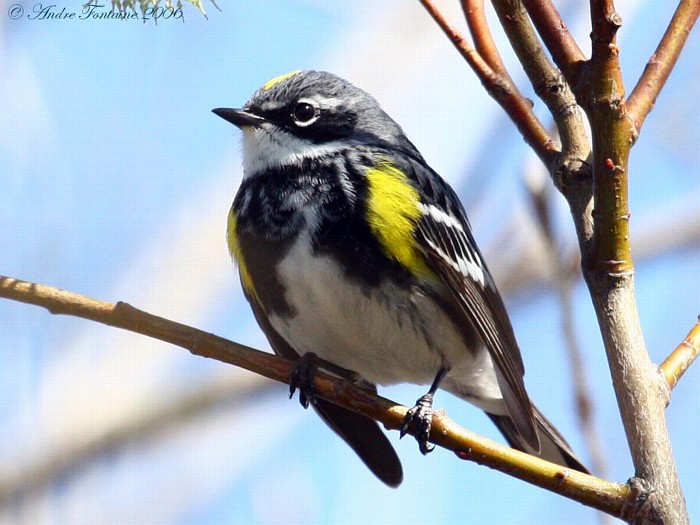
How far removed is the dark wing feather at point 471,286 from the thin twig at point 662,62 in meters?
1.24

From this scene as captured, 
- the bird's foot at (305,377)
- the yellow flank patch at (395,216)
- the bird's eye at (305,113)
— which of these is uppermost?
the bird's eye at (305,113)

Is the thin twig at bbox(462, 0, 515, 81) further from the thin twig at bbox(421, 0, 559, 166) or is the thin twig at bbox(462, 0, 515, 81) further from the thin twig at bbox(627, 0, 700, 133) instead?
the thin twig at bbox(627, 0, 700, 133)

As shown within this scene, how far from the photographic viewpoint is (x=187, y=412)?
5.98m

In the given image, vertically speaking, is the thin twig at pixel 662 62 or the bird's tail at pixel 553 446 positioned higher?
the thin twig at pixel 662 62

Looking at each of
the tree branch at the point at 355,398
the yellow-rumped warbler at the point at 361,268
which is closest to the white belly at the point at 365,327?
the yellow-rumped warbler at the point at 361,268

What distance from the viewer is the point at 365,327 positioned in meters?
3.64

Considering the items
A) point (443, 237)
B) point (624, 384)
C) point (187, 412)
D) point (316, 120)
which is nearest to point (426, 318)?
point (443, 237)

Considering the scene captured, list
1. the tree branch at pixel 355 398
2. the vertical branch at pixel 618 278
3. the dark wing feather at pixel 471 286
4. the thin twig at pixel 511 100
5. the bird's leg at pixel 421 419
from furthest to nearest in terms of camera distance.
Result: the dark wing feather at pixel 471 286
the bird's leg at pixel 421 419
the thin twig at pixel 511 100
the tree branch at pixel 355 398
the vertical branch at pixel 618 278

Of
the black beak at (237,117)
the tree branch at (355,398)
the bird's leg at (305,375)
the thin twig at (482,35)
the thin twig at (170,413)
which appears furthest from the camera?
the thin twig at (170,413)

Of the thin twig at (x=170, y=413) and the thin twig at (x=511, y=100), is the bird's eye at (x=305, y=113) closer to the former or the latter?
the thin twig at (x=511, y=100)

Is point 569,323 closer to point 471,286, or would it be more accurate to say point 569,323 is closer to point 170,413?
point 471,286

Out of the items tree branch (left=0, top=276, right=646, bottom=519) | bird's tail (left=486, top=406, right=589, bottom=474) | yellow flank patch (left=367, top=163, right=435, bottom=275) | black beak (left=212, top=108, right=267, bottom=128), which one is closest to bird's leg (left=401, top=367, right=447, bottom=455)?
tree branch (left=0, top=276, right=646, bottom=519)

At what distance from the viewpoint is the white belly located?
11.5ft

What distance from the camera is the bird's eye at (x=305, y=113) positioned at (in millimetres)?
4152
